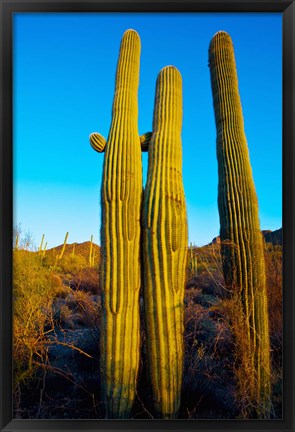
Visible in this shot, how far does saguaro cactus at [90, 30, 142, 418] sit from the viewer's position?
160 inches

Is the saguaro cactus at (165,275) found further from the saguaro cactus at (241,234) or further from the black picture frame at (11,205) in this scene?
the black picture frame at (11,205)

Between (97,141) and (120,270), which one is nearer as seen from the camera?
(120,270)

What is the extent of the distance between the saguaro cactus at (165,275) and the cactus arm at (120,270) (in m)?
0.11

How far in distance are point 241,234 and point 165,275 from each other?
86 cm

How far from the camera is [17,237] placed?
5633 millimetres

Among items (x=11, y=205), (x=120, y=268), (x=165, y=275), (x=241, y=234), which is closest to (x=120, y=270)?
(x=120, y=268)

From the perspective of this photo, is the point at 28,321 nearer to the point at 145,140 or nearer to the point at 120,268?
the point at 120,268

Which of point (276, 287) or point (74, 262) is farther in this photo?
point (74, 262)

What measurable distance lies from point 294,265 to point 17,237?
11.5 feet

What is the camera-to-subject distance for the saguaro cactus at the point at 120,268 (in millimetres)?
4062

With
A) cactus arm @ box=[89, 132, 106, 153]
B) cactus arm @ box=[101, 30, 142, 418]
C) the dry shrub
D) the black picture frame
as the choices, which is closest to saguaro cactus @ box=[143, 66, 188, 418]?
cactus arm @ box=[101, 30, 142, 418]

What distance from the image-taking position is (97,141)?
4500mm

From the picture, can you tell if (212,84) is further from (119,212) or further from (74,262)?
(74,262)

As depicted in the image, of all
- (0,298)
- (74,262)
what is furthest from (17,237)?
(74,262)
